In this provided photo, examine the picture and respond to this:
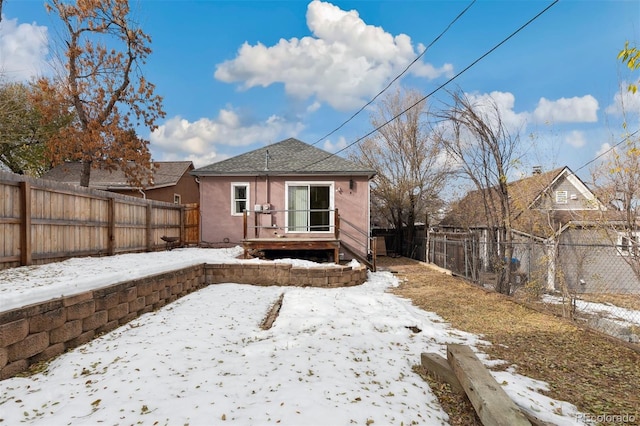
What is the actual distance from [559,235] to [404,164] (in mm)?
11914

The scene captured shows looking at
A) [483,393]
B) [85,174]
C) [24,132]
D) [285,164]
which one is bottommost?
[483,393]

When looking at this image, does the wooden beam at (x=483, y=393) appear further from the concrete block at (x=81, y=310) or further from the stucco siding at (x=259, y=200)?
the stucco siding at (x=259, y=200)

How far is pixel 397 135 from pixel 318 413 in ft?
57.5

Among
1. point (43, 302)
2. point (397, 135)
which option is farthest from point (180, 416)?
point (397, 135)

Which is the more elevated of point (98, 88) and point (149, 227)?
point (98, 88)

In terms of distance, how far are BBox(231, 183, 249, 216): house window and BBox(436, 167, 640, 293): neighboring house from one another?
731 cm

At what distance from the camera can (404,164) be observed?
60.4ft

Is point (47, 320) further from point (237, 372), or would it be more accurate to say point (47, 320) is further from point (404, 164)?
point (404, 164)

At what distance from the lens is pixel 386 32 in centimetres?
1056

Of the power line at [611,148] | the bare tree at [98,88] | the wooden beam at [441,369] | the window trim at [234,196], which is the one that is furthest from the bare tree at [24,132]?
the power line at [611,148]

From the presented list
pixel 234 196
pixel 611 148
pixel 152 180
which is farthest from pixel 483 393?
pixel 152 180

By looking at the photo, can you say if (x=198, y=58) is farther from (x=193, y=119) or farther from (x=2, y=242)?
(x=2, y=242)

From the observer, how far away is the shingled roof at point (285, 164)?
38.7ft

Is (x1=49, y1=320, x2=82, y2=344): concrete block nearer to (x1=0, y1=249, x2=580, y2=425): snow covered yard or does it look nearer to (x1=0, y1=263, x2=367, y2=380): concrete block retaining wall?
(x1=0, y1=263, x2=367, y2=380): concrete block retaining wall
